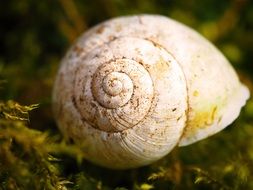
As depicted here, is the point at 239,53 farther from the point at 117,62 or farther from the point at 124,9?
the point at 117,62

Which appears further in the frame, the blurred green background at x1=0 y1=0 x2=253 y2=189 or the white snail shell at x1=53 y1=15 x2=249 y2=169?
the blurred green background at x1=0 y1=0 x2=253 y2=189

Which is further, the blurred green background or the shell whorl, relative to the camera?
the blurred green background

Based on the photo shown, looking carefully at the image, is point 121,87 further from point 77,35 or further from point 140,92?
point 77,35

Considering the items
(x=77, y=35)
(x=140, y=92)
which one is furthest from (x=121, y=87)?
(x=77, y=35)

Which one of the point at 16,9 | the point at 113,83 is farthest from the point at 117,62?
the point at 16,9

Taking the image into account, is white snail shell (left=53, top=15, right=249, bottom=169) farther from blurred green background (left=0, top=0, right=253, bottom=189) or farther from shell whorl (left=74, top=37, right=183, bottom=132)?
blurred green background (left=0, top=0, right=253, bottom=189)

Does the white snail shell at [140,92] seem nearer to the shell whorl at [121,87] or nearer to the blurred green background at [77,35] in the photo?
the shell whorl at [121,87]

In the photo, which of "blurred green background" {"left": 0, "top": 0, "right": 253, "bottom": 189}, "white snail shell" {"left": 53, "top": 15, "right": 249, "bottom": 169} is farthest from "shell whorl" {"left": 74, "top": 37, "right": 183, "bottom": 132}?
"blurred green background" {"left": 0, "top": 0, "right": 253, "bottom": 189}

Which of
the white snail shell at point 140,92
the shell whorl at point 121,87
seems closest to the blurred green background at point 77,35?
the white snail shell at point 140,92
